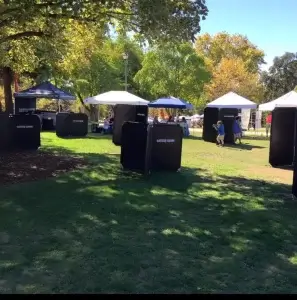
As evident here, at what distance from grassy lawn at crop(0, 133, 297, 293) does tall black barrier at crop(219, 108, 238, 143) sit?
41.6 ft

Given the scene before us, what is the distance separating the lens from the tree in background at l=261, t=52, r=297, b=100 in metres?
70.3

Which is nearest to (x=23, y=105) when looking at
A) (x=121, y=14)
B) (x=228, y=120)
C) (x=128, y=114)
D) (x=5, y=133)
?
(x=128, y=114)

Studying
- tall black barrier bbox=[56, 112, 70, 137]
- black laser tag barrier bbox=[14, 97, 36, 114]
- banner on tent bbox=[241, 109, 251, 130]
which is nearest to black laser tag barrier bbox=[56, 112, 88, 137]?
tall black barrier bbox=[56, 112, 70, 137]

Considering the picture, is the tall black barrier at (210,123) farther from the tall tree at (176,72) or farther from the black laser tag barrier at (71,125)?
the tall tree at (176,72)

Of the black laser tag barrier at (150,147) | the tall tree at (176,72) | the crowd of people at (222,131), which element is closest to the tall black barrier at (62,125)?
the crowd of people at (222,131)

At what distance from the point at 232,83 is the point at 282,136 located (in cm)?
4254

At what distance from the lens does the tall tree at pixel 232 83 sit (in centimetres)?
5431

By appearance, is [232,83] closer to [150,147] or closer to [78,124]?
[78,124]

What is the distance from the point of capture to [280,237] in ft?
19.5

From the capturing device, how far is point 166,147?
1139 cm

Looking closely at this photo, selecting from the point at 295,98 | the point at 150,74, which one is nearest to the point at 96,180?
the point at 295,98

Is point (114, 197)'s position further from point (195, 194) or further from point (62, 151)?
point (62, 151)

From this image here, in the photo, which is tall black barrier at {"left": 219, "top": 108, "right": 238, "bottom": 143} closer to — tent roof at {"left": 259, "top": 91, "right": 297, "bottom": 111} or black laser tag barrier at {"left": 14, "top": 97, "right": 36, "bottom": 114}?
tent roof at {"left": 259, "top": 91, "right": 297, "bottom": 111}

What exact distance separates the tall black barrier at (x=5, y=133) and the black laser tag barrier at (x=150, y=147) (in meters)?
4.94
